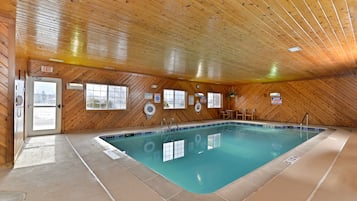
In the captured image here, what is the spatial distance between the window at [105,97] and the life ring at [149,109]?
0.96 metres

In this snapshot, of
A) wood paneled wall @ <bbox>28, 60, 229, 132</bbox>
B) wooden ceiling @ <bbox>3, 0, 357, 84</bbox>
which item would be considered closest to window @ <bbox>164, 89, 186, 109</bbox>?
wood paneled wall @ <bbox>28, 60, 229, 132</bbox>

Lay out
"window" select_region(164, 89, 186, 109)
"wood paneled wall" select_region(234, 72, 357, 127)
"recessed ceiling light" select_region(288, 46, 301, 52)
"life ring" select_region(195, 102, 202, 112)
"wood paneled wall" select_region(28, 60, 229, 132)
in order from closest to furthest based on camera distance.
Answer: "recessed ceiling light" select_region(288, 46, 301, 52) → "wood paneled wall" select_region(28, 60, 229, 132) → "wood paneled wall" select_region(234, 72, 357, 127) → "window" select_region(164, 89, 186, 109) → "life ring" select_region(195, 102, 202, 112)

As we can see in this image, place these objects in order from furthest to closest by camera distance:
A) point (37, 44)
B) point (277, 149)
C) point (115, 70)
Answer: point (115, 70) < point (277, 149) < point (37, 44)

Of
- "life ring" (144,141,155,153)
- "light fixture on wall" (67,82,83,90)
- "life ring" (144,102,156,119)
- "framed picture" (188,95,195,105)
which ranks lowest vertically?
"life ring" (144,141,155,153)

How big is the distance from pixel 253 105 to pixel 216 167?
26.8 feet

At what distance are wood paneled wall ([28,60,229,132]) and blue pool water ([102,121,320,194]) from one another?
1399mm

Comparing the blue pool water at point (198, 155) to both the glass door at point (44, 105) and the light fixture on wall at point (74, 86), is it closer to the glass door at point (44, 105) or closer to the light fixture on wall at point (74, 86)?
the glass door at point (44, 105)

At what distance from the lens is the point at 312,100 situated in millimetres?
8750

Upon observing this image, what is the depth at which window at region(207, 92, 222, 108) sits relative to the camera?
11.1 meters

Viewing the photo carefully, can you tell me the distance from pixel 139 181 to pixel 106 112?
5.14 meters

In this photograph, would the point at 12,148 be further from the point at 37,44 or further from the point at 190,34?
the point at 190,34

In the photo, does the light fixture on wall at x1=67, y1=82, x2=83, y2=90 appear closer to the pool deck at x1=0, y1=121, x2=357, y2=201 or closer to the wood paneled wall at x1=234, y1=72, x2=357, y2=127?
the pool deck at x1=0, y1=121, x2=357, y2=201

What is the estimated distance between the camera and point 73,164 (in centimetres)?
304

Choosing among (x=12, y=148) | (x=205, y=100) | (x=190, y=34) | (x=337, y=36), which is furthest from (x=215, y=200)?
(x=205, y=100)
